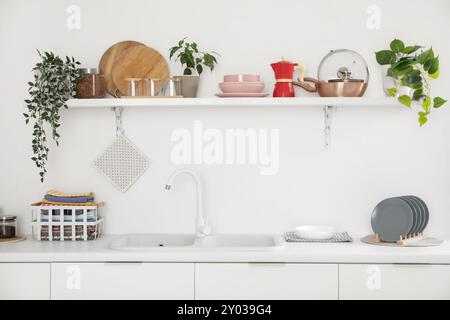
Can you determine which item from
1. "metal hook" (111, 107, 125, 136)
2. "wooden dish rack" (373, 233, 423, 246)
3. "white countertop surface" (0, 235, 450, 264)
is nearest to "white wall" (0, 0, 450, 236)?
"metal hook" (111, 107, 125, 136)

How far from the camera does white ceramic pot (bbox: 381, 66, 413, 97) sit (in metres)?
2.87

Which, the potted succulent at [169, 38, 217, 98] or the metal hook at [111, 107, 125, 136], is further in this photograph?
the metal hook at [111, 107, 125, 136]

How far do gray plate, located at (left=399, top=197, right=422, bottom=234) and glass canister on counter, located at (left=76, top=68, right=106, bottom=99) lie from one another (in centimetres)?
165

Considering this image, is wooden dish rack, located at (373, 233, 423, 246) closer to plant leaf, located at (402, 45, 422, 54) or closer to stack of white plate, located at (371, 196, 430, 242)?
stack of white plate, located at (371, 196, 430, 242)

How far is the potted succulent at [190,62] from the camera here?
298cm

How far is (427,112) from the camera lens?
289cm

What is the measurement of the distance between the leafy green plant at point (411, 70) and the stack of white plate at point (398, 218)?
1.37 ft

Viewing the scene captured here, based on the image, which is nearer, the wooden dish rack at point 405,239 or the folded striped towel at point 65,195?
the wooden dish rack at point 405,239

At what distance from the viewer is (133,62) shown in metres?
3.09

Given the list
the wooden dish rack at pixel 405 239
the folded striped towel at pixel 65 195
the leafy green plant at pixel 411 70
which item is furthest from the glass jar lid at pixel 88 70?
the wooden dish rack at pixel 405 239

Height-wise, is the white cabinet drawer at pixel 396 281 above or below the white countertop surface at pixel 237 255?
below

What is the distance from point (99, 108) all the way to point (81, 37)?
397 millimetres

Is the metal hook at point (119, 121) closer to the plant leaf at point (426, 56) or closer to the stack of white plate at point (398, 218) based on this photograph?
the stack of white plate at point (398, 218)
